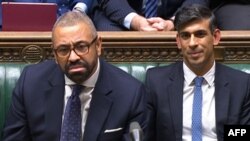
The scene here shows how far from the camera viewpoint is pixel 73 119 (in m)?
1.45

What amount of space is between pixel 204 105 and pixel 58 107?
445 millimetres

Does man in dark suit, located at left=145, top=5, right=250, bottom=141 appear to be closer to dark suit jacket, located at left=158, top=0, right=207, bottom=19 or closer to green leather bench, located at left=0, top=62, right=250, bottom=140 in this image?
green leather bench, located at left=0, top=62, right=250, bottom=140

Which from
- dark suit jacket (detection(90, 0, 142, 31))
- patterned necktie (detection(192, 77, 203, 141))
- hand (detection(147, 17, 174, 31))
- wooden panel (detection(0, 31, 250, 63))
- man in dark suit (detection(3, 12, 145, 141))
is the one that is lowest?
patterned necktie (detection(192, 77, 203, 141))

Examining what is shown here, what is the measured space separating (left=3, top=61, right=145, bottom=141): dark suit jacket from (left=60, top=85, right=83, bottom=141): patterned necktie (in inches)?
0.8

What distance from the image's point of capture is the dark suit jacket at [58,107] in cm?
146

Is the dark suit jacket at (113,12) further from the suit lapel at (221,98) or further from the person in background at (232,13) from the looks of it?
the suit lapel at (221,98)

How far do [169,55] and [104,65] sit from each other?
0.46 metres

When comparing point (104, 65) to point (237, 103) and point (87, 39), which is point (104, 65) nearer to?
point (87, 39)

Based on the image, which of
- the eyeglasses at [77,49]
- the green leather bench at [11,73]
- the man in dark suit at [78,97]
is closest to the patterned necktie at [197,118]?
the man in dark suit at [78,97]

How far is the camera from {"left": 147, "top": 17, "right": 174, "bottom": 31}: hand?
2.03 m

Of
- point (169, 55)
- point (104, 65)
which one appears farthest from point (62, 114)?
point (169, 55)

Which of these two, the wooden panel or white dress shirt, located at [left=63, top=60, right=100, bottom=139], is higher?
the wooden panel

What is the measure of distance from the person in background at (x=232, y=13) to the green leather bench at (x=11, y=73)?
19 cm

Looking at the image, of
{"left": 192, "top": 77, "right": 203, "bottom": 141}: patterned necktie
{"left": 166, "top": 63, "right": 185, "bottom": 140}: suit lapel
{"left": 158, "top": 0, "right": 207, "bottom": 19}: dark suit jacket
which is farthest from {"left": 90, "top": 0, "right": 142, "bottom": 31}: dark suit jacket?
{"left": 192, "top": 77, "right": 203, "bottom": 141}: patterned necktie
